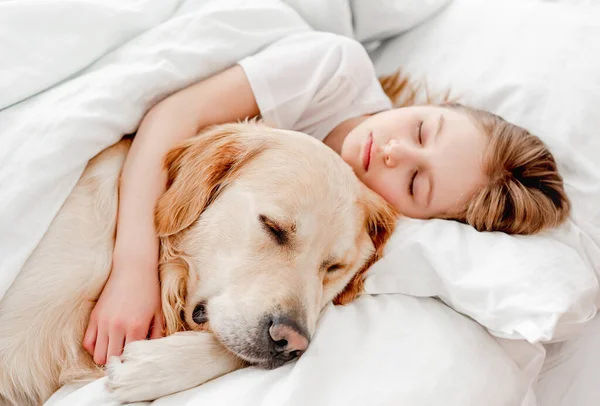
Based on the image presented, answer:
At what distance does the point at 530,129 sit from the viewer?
5.46 ft

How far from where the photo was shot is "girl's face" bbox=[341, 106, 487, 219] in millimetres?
1506

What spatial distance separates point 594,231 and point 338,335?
755 mm

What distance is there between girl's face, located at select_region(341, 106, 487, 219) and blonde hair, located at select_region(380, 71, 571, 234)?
34 millimetres

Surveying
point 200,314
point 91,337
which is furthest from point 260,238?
point 91,337

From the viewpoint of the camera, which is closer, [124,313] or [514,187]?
[124,313]

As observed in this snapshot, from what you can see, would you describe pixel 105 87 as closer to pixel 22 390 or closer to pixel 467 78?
pixel 22 390

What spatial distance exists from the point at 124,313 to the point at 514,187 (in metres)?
1.06

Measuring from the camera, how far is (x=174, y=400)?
3.66 ft

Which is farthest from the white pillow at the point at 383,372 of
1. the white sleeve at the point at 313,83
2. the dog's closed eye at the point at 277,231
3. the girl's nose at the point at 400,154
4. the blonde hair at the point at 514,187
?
the white sleeve at the point at 313,83

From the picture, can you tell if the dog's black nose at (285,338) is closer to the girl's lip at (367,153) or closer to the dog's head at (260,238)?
the dog's head at (260,238)

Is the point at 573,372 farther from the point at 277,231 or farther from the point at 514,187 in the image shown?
the point at 277,231

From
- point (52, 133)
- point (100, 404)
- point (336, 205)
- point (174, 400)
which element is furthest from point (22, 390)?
point (336, 205)

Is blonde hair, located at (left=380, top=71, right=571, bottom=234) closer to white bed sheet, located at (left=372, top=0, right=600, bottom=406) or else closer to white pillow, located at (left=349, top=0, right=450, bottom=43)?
white bed sheet, located at (left=372, top=0, right=600, bottom=406)

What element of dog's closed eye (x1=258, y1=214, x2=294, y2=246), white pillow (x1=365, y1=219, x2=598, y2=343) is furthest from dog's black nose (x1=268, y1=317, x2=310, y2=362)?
white pillow (x1=365, y1=219, x2=598, y2=343)
